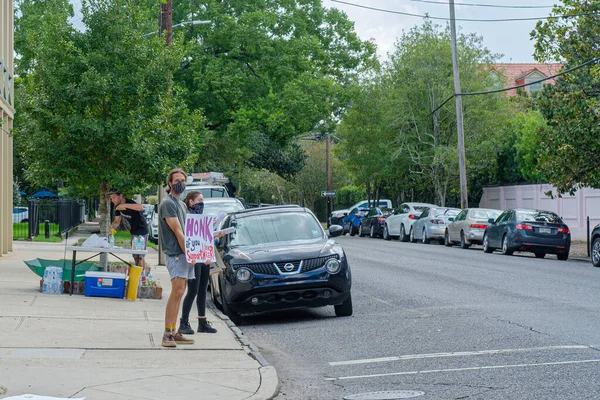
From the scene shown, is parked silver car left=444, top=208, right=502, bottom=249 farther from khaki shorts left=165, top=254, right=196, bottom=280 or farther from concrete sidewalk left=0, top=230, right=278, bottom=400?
khaki shorts left=165, top=254, right=196, bottom=280

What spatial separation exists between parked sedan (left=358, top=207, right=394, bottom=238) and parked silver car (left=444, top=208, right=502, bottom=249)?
28.4 feet

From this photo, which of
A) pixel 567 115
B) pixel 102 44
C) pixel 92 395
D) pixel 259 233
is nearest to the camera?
pixel 92 395

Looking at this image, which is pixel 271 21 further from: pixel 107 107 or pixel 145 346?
pixel 145 346

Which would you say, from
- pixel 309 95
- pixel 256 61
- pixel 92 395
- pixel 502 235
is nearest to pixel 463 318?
pixel 92 395

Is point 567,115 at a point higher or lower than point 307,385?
higher

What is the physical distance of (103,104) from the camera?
17.1 meters

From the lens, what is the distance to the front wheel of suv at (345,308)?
496 inches

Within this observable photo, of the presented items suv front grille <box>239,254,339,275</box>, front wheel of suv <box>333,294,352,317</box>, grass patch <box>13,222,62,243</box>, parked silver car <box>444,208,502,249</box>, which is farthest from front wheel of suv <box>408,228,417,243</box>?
suv front grille <box>239,254,339,275</box>

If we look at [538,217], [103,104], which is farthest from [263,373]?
[538,217]

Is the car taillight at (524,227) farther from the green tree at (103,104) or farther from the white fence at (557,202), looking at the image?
the green tree at (103,104)

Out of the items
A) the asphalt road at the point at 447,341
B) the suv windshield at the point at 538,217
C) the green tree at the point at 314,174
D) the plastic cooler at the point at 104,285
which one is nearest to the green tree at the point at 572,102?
the suv windshield at the point at 538,217

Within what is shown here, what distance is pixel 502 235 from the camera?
90.4 feet

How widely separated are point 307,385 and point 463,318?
4308 millimetres

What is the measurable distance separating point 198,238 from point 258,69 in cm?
2649
